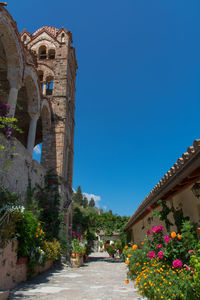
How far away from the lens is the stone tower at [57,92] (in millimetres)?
13195

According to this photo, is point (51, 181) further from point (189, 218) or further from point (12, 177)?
point (189, 218)

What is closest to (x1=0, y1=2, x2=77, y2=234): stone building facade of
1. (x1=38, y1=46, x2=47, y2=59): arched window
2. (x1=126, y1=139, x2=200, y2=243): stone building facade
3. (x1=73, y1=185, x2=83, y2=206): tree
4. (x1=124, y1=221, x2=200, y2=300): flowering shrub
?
(x1=38, y1=46, x2=47, y2=59): arched window

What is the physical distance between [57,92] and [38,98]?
3.97 metres

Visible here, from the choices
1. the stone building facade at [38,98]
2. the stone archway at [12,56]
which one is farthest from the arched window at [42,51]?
the stone archway at [12,56]

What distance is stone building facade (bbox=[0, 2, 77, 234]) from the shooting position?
27.5 ft

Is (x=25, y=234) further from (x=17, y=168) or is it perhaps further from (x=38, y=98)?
(x=38, y=98)

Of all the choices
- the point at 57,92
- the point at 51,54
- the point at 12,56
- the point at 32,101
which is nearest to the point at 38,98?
the point at 32,101

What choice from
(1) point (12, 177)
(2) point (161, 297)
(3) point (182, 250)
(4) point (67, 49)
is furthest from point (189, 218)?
(4) point (67, 49)

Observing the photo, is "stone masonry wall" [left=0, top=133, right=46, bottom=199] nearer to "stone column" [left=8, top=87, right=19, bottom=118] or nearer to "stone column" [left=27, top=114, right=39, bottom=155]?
"stone column" [left=27, top=114, right=39, bottom=155]

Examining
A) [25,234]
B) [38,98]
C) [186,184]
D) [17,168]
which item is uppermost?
[38,98]

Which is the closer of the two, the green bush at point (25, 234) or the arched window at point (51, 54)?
the green bush at point (25, 234)

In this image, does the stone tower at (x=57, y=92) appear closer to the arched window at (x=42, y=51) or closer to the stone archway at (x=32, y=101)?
the arched window at (x=42, y=51)

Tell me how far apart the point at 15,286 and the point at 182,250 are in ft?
15.1

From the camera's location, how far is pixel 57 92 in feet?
48.5
